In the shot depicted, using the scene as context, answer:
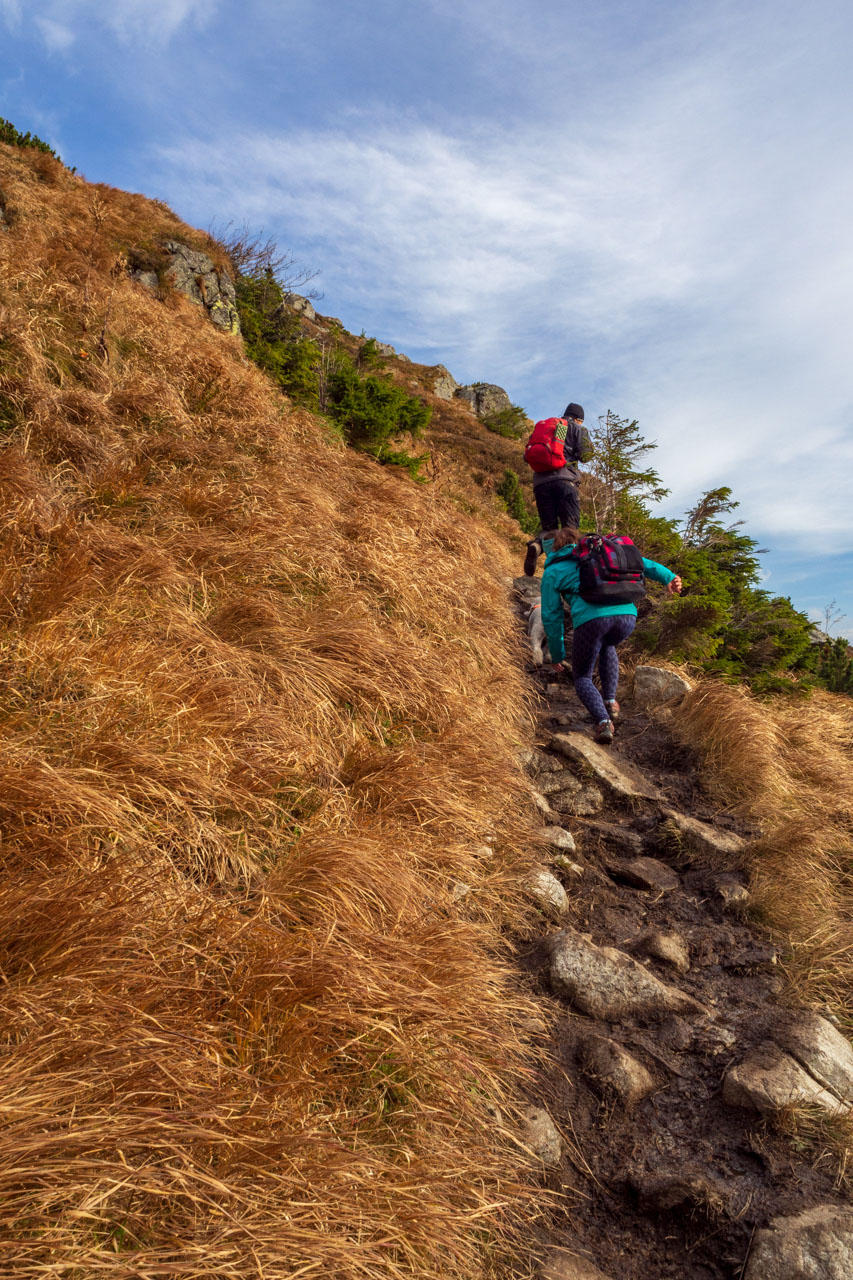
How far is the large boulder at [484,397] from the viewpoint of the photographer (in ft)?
113

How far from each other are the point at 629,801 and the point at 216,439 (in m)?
5.28

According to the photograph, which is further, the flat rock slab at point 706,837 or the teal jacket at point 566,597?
the teal jacket at point 566,597

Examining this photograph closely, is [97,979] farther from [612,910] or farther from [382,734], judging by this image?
[612,910]

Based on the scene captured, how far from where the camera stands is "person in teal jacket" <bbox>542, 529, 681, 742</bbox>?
17.8ft

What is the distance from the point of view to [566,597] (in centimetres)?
605

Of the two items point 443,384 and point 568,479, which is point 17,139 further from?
point 443,384

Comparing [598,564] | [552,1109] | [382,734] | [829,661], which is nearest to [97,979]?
[552,1109]

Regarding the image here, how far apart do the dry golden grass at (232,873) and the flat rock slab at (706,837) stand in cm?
131

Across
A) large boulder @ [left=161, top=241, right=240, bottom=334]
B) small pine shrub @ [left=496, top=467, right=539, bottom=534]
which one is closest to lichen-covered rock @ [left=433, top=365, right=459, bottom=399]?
small pine shrub @ [left=496, top=467, right=539, bottom=534]

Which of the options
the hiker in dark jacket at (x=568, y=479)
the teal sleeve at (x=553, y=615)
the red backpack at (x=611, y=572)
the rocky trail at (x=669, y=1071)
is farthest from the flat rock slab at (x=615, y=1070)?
the hiker in dark jacket at (x=568, y=479)

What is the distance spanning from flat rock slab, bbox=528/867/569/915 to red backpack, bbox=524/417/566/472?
5.59m

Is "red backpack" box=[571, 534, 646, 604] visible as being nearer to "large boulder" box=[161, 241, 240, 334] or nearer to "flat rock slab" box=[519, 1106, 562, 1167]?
"flat rock slab" box=[519, 1106, 562, 1167]

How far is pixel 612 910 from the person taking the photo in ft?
12.7

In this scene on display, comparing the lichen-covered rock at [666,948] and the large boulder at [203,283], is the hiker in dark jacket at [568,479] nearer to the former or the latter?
the lichen-covered rock at [666,948]
